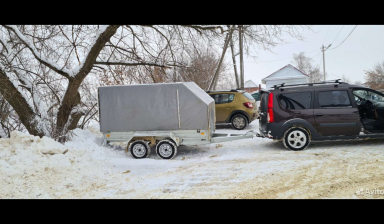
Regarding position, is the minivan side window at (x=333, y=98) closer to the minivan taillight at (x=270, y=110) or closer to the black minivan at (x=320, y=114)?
the black minivan at (x=320, y=114)

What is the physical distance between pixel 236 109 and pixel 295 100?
4.64 meters

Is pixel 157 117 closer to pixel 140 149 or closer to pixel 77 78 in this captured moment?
pixel 140 149

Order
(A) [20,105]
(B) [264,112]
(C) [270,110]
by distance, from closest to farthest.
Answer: (C) [270,110]
(A) [20,105]
(B) [264,112]

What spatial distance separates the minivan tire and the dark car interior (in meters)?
4.92

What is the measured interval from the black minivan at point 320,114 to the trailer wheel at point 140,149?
363 centimetres

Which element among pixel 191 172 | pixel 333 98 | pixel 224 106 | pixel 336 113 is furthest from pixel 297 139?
pixel 224 106

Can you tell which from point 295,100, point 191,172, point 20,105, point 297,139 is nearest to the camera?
point 191,172

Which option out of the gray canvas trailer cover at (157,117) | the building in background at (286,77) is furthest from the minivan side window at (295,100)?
the building in background at (286,77)

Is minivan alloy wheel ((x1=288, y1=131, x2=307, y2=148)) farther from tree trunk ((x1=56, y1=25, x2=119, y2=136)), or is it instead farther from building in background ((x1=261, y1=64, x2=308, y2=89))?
building in background ((x1=261, y1=64, x2=308, y2=89))

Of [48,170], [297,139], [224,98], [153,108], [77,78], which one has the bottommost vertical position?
[48,170]

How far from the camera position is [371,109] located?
7688 mm

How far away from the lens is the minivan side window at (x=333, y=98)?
7.52 metres

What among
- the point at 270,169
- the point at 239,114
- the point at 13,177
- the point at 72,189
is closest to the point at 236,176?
the point at 270,169

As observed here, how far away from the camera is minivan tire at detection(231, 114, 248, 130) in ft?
39.9
